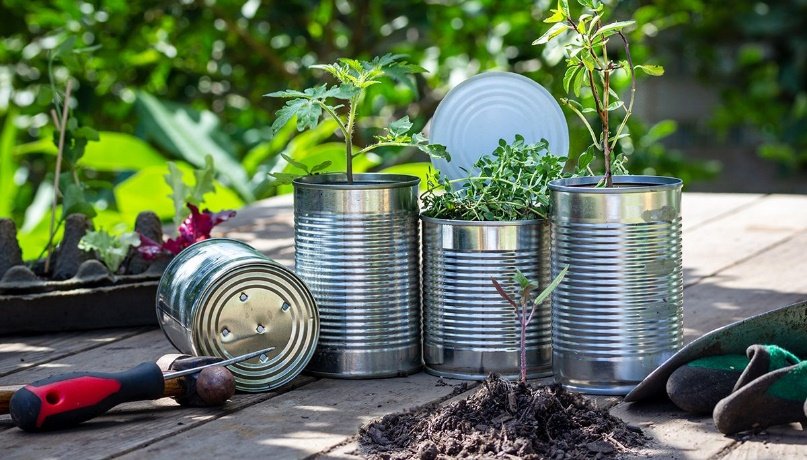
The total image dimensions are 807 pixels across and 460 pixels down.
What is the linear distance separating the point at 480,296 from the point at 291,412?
0.34m

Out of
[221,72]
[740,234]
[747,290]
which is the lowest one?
[747,290]

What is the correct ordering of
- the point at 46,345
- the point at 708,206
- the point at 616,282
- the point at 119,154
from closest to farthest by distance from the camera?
the point at 616,282, the point at 46,345, the point at 708,206, the point at 119,154

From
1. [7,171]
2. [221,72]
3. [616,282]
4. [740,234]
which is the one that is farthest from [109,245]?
[221,72]

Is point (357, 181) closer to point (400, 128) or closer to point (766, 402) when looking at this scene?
point (400, 128)

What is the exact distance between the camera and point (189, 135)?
14.5 feet

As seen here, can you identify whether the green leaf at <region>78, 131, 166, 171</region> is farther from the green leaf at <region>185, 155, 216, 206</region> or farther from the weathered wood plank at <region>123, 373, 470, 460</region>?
the weathered wood plank at <region>123, 373, 470, 460</region>

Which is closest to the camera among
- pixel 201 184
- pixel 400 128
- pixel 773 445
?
pixel 773 445

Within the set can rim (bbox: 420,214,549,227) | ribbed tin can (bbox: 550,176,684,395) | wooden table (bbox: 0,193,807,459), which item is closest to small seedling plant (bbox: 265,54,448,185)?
can rim (bbox: 420,214,549,227)

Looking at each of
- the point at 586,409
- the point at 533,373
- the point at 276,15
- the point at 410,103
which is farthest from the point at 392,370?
the point at 410,103

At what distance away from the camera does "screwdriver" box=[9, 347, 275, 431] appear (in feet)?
4.83

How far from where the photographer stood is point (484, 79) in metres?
1.95

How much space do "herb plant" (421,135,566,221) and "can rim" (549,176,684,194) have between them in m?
0.06

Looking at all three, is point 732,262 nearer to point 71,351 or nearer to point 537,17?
point 71,351

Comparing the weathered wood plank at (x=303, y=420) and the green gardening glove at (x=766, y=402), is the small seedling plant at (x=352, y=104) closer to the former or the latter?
the weathered wood plank at (x=303, y=420)
